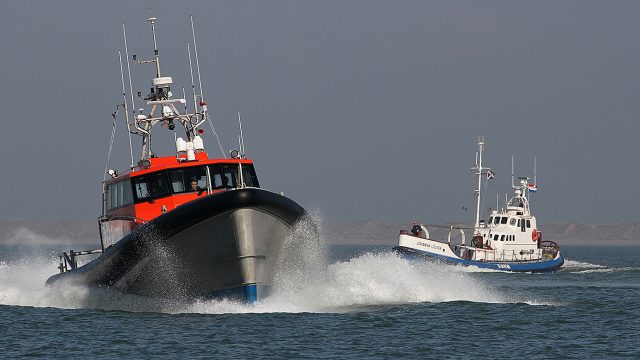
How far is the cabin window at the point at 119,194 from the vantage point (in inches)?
1182

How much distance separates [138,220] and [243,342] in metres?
5.72

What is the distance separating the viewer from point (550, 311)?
108 ft

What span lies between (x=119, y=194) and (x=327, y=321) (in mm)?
7138

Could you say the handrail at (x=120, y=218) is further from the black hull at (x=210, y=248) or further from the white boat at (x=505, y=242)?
the white boat at (x=505, y=242)

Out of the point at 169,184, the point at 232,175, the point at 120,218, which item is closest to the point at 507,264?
the point at 232,175

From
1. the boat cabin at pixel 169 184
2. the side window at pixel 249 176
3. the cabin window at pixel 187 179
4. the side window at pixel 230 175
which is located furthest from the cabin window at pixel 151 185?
the side window at pixel 249 176

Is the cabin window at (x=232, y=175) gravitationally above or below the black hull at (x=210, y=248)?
above

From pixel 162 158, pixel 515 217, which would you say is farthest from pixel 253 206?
pixel 515 217

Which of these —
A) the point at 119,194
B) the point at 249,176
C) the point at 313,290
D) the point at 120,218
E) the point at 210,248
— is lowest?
the point at 313,290

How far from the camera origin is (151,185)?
29578 millimetres

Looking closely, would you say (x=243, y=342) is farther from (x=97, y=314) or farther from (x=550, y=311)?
(x=550, y=311)

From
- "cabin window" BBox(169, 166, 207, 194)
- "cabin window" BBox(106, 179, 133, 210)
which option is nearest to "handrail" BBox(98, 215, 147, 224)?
"cabin window" BBox(106, 179, 133, 210)

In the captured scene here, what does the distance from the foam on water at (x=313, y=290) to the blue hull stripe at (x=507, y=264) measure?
19.9 meters

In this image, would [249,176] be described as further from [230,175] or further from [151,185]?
[151,185]
